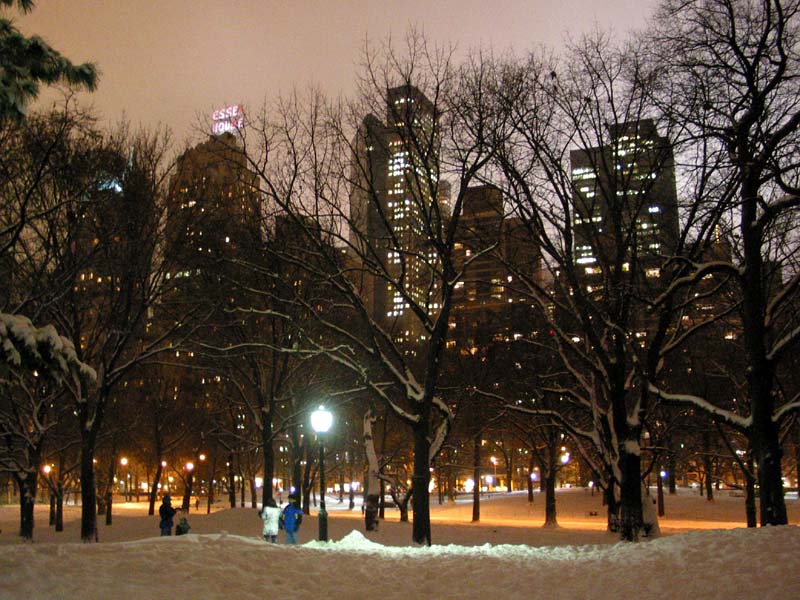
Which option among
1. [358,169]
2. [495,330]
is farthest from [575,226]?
[495,330]

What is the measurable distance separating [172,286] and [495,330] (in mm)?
18289

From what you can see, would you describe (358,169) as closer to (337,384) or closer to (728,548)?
(728,548)

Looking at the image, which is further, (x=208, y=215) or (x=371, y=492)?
(x=371, y=492)

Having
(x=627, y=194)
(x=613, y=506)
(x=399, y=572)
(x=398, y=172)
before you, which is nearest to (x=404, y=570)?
(x=399, y=572)

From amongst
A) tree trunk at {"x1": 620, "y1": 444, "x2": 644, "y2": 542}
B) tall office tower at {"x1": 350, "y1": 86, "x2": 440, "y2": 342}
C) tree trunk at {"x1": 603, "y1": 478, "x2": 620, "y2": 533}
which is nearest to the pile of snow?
tree trunk at {"x1": 620, "y1": 444, "x2": 644, "y2": 542}

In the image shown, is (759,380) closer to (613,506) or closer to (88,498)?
(613,506)

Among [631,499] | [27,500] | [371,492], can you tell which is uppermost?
[631,499]

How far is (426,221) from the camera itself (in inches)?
699

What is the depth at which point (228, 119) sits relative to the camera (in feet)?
70.3

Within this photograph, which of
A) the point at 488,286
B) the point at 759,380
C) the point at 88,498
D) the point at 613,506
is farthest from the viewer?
the point at 488,286

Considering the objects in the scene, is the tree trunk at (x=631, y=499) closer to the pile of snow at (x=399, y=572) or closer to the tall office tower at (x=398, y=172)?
the pile of snow at (x=399, y=572)

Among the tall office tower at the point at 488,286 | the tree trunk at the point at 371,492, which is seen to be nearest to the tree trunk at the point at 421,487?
the tall office tower at the point at 488,286

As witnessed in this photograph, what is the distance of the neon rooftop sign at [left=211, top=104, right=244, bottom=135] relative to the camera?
21094 mm

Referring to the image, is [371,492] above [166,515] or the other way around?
above
